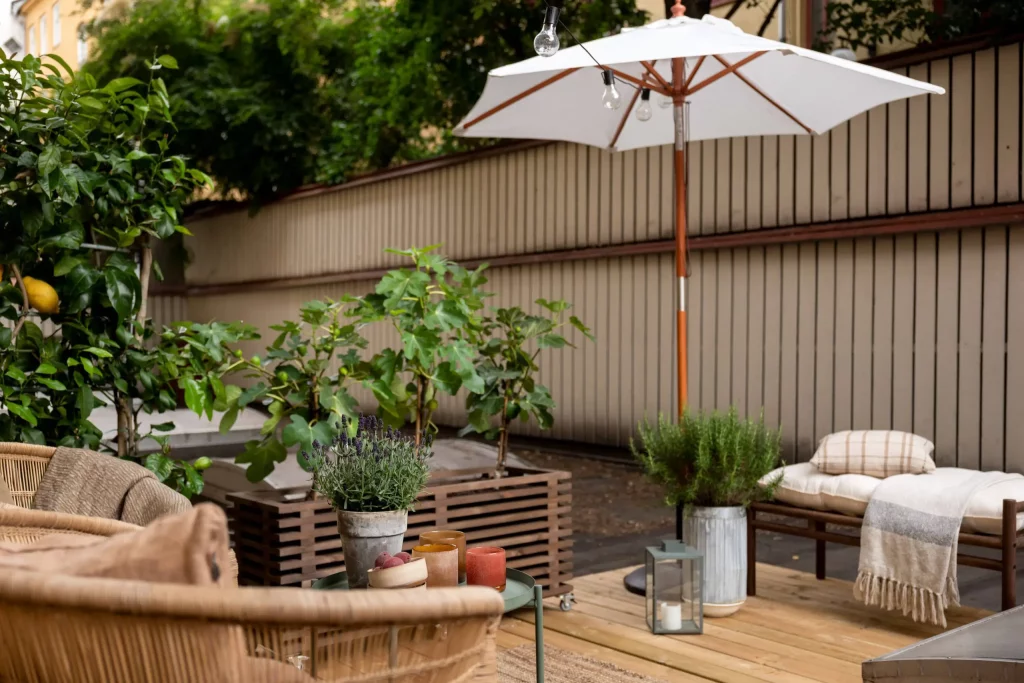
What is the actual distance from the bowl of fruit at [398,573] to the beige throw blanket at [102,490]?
636 millimetres

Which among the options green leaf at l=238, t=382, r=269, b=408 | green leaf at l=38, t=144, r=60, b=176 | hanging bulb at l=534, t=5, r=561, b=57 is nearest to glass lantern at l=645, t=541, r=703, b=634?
green leaf at l=238, t=382, r=269, b=408

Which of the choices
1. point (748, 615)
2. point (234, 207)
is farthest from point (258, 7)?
point (748, 615)

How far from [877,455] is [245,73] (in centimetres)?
1147

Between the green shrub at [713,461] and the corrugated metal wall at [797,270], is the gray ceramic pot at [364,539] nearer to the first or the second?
the green shrub at [713,461]

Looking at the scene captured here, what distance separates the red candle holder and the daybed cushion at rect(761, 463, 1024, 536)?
176cm

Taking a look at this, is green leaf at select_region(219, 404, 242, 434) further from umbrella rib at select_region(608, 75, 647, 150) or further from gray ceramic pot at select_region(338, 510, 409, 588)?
umbrella rib at select_region(608, 75, 647, 150)

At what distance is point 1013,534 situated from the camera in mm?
3148

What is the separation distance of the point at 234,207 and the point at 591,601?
1008 centimetres

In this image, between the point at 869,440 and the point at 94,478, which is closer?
the point at 94,478

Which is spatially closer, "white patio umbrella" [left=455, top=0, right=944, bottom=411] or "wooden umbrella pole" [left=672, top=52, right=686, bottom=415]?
"white patio umbrella" [left=455, top=0, right=944, bottom=411]

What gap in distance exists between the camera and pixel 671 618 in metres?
3.51

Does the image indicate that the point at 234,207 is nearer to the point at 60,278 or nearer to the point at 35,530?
the point at 60,278

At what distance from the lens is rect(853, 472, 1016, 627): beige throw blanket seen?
10.9 feet

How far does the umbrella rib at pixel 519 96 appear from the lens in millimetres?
4492
